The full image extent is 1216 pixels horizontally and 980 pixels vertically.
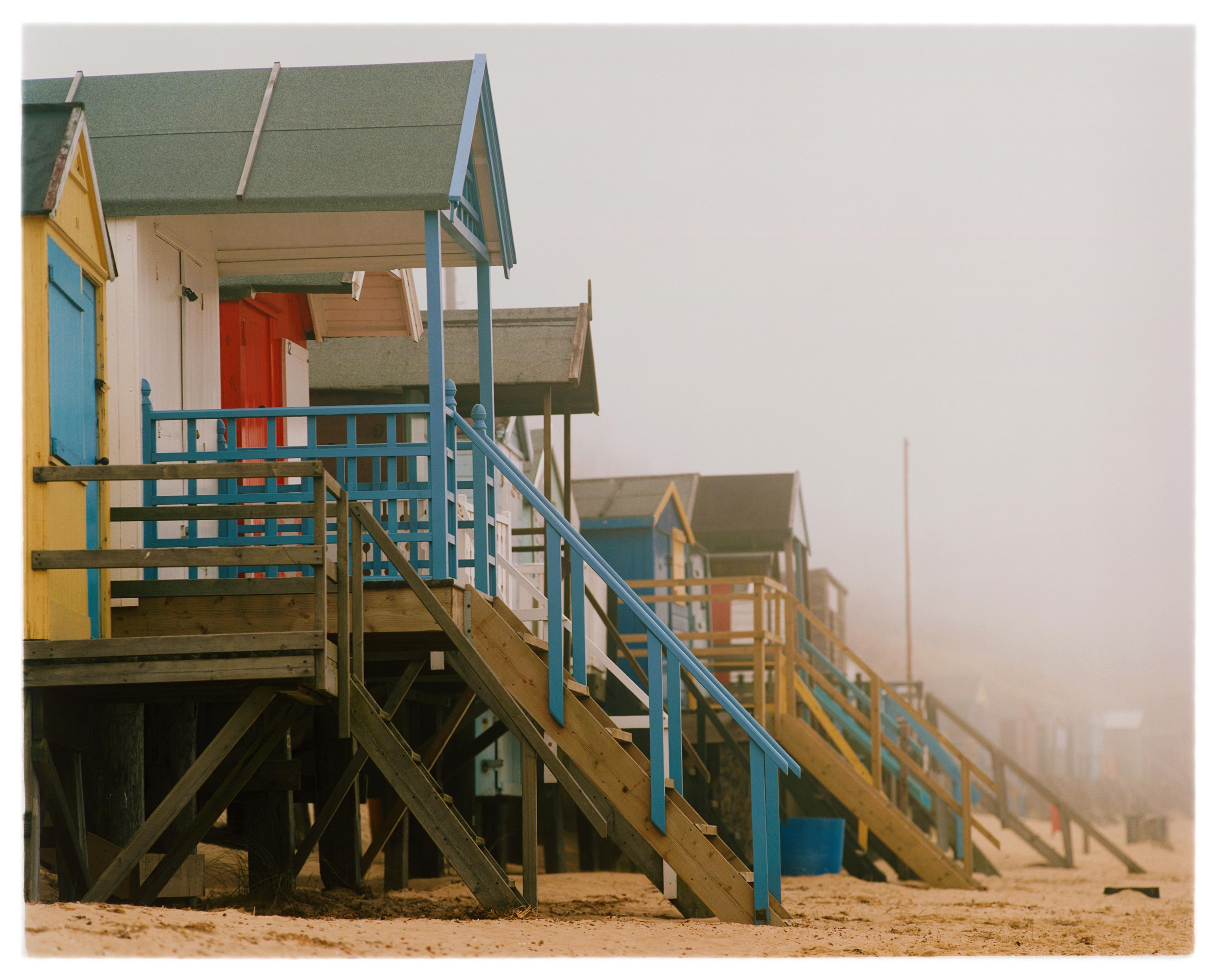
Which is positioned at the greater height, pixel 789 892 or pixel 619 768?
pixel 619 768

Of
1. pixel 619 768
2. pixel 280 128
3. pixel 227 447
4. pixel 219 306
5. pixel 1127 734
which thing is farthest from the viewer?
pixel 1127 734

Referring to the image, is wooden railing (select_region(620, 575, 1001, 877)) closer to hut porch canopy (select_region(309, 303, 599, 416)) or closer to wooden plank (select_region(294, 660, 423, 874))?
hut porch canopy (select_region(309, 303, 599, 416))

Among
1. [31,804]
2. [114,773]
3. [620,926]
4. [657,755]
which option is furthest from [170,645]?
[620,926]

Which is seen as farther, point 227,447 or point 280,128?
point 227,447

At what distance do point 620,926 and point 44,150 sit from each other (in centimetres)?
522

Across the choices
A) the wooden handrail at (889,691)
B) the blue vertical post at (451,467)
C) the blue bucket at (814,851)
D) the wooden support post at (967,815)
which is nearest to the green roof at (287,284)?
the blue vertical post at (451,467)

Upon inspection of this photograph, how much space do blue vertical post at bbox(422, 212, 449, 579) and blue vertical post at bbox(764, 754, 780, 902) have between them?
2.19 meters

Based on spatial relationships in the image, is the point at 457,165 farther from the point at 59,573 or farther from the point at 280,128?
the point at 59,573

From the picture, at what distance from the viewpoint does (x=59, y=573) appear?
7.08 meters

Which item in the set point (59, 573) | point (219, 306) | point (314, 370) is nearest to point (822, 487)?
point (314, 370)

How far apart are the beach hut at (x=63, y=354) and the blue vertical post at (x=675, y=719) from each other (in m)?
3.20

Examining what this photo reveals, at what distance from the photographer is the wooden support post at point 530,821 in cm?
766

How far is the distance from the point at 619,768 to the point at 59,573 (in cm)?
320

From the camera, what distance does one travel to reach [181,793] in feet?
22.9
